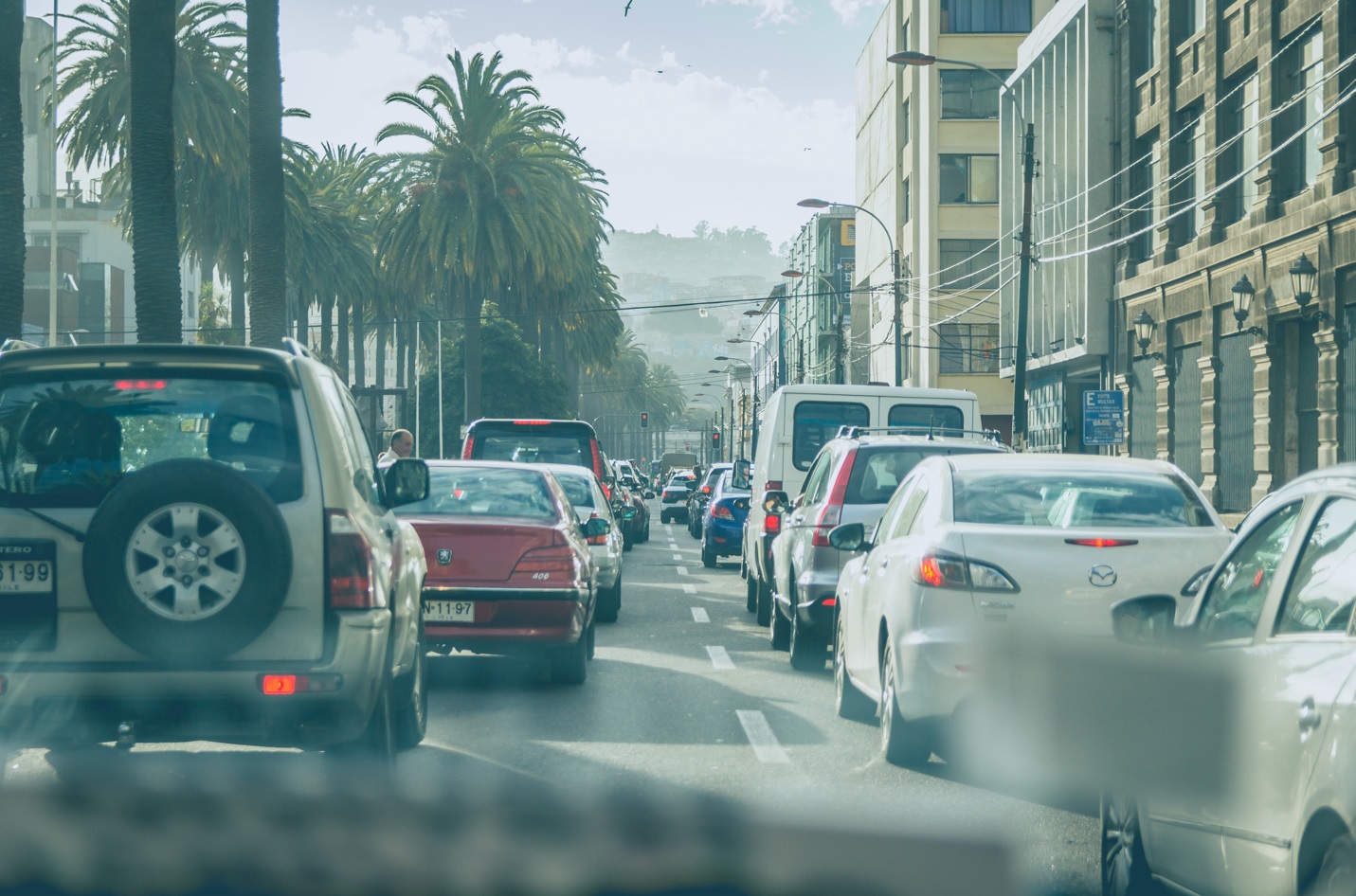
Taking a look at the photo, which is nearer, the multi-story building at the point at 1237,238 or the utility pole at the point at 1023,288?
the multi-story building at the point at 1237,238

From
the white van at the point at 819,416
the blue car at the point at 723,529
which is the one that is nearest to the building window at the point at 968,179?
the blue car at the point at 723,529

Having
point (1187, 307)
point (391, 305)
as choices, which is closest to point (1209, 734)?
point (1187, 307)

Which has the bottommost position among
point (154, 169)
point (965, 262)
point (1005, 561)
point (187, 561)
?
point (1005, 561)

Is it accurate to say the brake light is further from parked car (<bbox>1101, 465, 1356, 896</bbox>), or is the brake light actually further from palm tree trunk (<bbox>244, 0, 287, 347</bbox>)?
palm tree trunk (<bbox>244, 0, 287, 347</bbox>)

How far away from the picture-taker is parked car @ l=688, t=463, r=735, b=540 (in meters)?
36.2

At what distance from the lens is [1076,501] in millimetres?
8039

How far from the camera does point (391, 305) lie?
5484cm

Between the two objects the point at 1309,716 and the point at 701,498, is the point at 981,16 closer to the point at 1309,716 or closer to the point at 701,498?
the point at 701,498

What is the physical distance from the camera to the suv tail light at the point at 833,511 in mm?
11953

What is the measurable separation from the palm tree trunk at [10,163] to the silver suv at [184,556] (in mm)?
11000

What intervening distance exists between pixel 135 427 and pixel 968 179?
5784 centimetres

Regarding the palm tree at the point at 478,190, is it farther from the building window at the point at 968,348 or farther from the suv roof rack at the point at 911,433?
the suv roof rack at the point at 911,433

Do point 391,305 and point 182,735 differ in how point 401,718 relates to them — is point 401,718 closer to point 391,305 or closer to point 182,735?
point 182,735

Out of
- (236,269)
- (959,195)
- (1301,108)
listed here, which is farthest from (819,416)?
(959,195)
